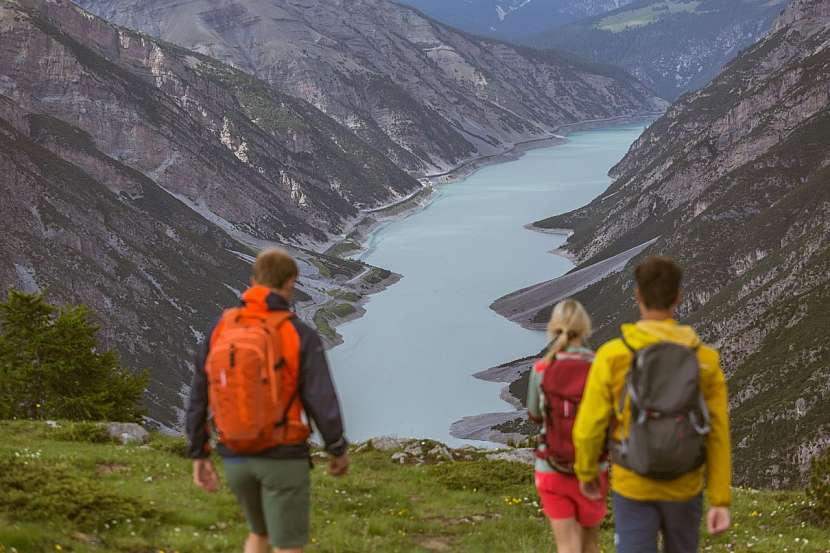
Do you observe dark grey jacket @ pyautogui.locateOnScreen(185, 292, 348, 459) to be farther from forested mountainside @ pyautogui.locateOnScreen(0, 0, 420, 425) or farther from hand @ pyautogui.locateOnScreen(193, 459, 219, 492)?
forested mountainside @ pyautogui.locateOnScreen(0, 0, 420, 425)

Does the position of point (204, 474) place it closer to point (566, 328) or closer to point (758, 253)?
point (566, 328)

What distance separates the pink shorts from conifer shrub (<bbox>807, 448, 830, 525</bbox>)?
837cm

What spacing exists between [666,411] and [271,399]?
3.23 m

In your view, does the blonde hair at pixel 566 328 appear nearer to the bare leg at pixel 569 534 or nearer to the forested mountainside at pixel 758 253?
the bare leg at pixel 569 534

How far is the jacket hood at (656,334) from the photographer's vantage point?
27.1 ft

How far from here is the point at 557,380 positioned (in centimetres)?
948

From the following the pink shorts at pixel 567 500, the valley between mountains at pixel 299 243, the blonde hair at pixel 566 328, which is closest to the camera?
the blonde hair at pixel 566 328

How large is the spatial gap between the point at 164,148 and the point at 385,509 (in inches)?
6683

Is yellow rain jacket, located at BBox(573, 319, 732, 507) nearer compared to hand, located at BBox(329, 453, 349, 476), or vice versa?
yellow rain jacket, located at BBox(573, 319, 732, 507)

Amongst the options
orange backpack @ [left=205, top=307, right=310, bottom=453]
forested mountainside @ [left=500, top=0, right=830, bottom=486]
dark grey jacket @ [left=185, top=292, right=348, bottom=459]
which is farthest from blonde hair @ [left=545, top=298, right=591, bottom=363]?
forested mountainside @ [left=500, top=0, right=830, bottom=486]

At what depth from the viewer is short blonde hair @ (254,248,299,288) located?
8.97 meters

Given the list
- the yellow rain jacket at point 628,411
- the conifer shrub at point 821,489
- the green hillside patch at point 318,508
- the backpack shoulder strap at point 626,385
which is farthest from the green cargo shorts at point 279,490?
the conifer shrub at point 821,489

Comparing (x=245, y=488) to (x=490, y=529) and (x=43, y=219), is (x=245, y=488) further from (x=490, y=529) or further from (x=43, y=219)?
(x=43, y=219)

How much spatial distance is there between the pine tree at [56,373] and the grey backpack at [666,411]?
81.7ft
